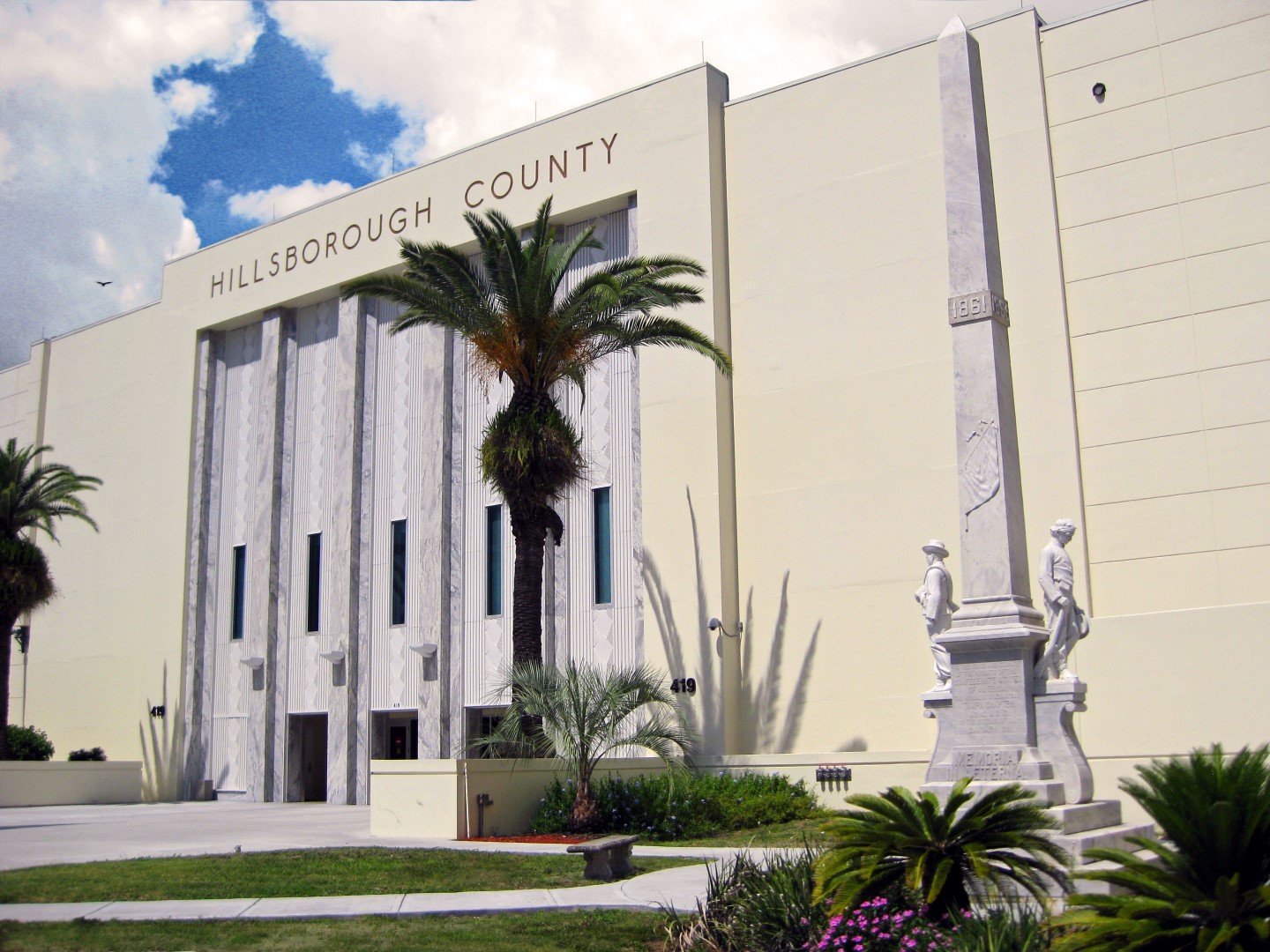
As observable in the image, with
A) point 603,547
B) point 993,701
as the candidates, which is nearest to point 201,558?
point 603,547

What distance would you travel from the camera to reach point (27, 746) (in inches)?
1471

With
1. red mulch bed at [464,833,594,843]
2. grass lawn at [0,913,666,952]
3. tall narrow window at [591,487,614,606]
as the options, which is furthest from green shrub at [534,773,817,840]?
grass lawn at [0,913,666,952]

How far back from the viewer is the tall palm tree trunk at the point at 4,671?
3484 cm

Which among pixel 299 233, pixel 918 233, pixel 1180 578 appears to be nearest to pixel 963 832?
pixel 1180 578

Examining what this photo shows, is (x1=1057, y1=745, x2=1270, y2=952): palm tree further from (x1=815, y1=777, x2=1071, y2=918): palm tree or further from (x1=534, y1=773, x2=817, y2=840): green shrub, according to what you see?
(x1=534, y1=773, x2=817, y2=840): green shrub

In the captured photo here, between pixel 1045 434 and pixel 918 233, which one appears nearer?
pixel 1045 434

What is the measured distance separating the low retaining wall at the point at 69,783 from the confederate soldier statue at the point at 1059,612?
2928cm

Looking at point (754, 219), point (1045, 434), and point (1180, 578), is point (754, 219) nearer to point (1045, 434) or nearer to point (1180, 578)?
point (1045, 434)

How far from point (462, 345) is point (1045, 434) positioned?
15719mm

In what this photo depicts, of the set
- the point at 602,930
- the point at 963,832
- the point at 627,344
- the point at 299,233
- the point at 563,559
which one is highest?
the point at 299,233

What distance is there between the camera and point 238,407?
126 ft

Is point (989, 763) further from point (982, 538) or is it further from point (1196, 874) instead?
point (1196, 874)

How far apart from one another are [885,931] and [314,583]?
2819 centimetres

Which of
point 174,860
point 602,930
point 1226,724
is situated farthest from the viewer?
point 1226,724
